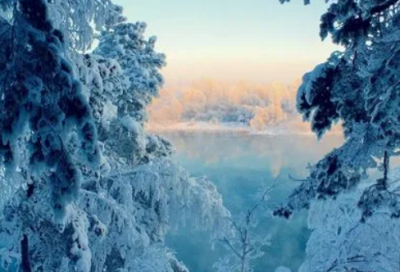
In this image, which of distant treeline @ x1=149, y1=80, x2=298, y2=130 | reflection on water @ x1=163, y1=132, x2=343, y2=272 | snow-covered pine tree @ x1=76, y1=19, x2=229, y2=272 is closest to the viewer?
snow-covered pine tree @ x1=76, y1=19, x2=229, y2=272

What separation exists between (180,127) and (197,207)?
78.4 m

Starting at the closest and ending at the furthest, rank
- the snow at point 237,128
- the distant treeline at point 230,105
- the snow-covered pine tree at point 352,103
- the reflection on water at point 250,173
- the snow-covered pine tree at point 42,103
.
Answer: the snow-covered pine tree at point 42,103
the snow-covered pine tree at point 352,103
the reflection on water at point 250,173
the snow at point 237,128
the distant treeline at point 230,105

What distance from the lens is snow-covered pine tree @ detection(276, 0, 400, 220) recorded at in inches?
158

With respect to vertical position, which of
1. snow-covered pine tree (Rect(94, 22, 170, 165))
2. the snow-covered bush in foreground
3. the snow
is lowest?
the snow

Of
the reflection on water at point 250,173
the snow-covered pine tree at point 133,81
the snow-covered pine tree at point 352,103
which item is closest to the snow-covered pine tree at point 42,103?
the snow-covered pine tree at point 352,103

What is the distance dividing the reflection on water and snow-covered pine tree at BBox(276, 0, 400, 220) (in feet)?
1.67

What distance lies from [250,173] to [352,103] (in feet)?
120

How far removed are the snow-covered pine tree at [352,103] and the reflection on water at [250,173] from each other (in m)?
0.51

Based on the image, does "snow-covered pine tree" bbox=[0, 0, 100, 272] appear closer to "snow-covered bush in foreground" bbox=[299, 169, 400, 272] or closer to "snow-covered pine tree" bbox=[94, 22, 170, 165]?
"snow-covered bush in foreground" bbox=[299, 169, 400, 272]

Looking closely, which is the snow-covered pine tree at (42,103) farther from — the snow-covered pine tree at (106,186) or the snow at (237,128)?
the snow at (237,128)

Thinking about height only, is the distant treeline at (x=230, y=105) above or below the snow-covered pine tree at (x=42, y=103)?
below

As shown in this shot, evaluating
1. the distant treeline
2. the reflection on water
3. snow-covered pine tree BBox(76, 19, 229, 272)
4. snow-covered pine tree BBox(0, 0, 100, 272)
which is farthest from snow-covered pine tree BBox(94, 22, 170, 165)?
the distant treeline

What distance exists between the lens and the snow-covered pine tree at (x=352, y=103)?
4020 millimetres

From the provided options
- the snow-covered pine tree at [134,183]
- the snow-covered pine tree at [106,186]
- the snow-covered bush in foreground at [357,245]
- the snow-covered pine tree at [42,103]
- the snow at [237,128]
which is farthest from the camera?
the snow at [237,128]
